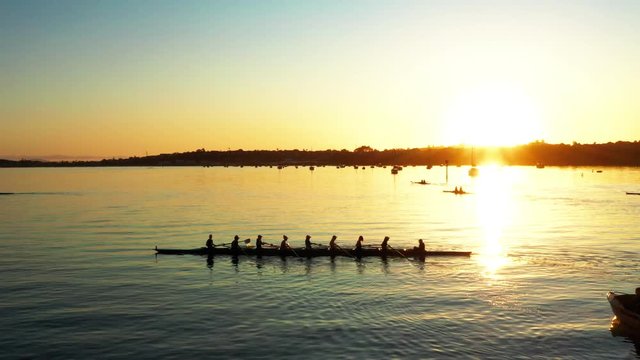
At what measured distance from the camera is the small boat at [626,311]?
106 ft

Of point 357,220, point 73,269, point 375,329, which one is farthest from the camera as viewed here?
point 357,220

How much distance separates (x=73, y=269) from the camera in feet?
175

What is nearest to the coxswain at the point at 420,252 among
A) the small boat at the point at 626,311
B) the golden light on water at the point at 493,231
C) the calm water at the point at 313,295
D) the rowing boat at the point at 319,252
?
the rowing boat at the point at 319,252

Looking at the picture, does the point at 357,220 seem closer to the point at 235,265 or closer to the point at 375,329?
the point at 235,265

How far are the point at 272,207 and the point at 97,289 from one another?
8362 cm

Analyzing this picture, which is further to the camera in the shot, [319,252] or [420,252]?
[319,252]

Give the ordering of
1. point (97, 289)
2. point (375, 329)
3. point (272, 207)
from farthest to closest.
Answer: point (272, 207) < point (97, 289) < point (375, 329)

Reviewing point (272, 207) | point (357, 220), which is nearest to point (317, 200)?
point (272, 207)

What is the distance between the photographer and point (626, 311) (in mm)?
33031

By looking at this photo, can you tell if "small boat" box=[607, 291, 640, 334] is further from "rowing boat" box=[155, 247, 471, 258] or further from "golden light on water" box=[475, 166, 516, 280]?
"rowing boat" box=[155, 247, 471, 258]

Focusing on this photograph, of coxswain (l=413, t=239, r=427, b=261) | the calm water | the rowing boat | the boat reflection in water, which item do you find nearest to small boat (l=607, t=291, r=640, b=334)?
the boat reflection in water

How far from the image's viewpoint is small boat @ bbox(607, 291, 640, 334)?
32250mm

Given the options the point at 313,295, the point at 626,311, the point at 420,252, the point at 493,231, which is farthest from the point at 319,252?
the point at 493,231

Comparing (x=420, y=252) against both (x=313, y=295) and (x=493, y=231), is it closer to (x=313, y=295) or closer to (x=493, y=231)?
(x=313, y=295)
